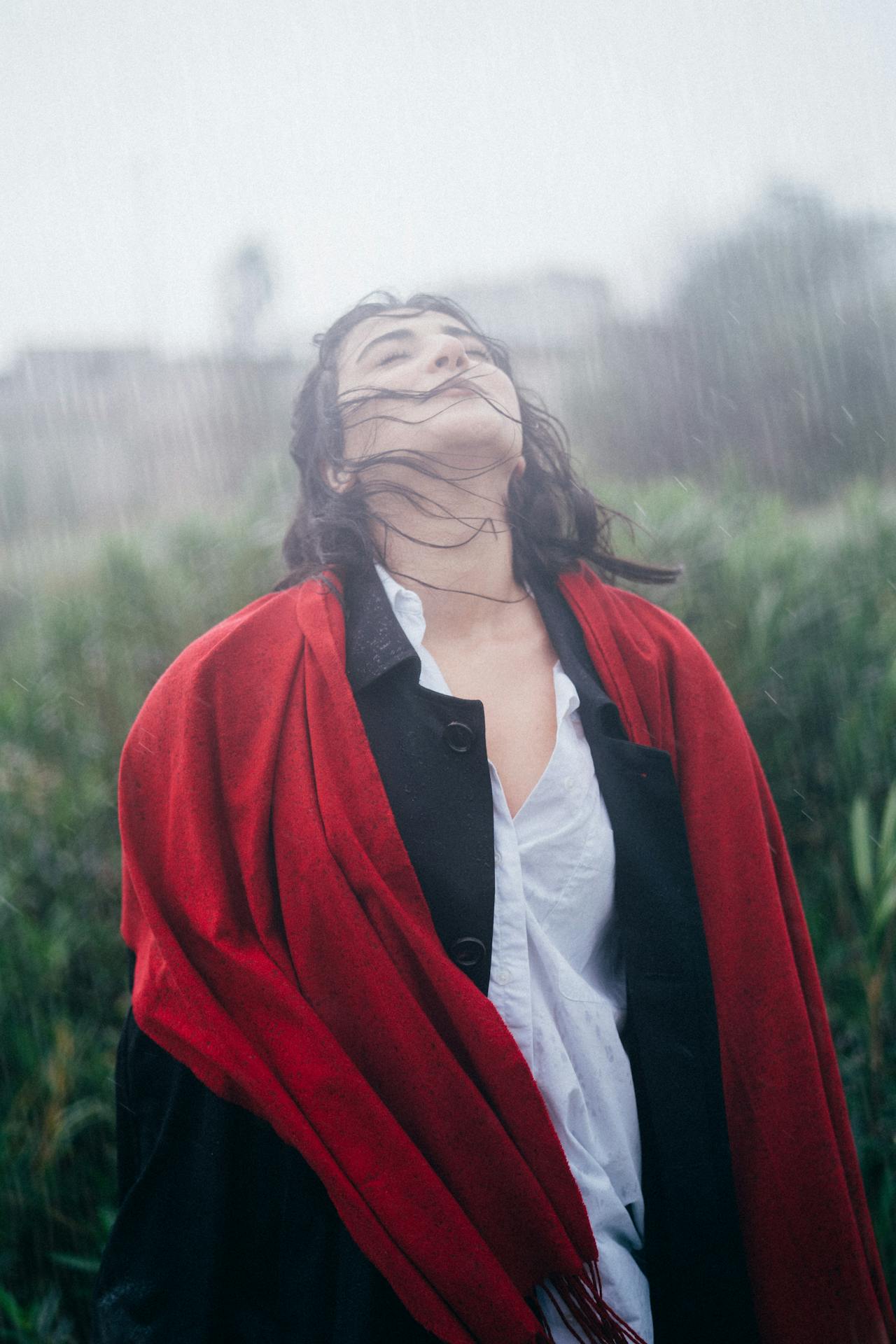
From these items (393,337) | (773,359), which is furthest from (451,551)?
(773,359)

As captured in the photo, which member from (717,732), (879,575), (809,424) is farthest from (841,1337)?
(809,424)

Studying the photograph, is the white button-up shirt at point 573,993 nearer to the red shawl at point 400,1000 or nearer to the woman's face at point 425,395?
the red shawl at point 400,1000

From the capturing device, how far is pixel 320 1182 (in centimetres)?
113

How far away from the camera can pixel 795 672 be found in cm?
289

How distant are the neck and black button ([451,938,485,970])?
1.70 ft

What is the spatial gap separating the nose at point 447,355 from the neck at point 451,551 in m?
0.22

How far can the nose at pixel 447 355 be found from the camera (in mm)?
1364

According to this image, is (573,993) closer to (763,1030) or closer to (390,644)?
(763,1030)

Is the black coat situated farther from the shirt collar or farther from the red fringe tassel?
the red fringe tassel

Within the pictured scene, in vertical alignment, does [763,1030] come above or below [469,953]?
below

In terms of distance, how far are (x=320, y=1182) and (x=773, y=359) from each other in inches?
179

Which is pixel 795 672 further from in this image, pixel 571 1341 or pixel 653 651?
pixel 571 1341

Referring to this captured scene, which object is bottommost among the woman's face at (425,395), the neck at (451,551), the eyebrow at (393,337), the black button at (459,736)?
the black button at (459,736)

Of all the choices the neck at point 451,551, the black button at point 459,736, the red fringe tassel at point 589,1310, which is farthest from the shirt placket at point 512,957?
the neck at point 451,551
